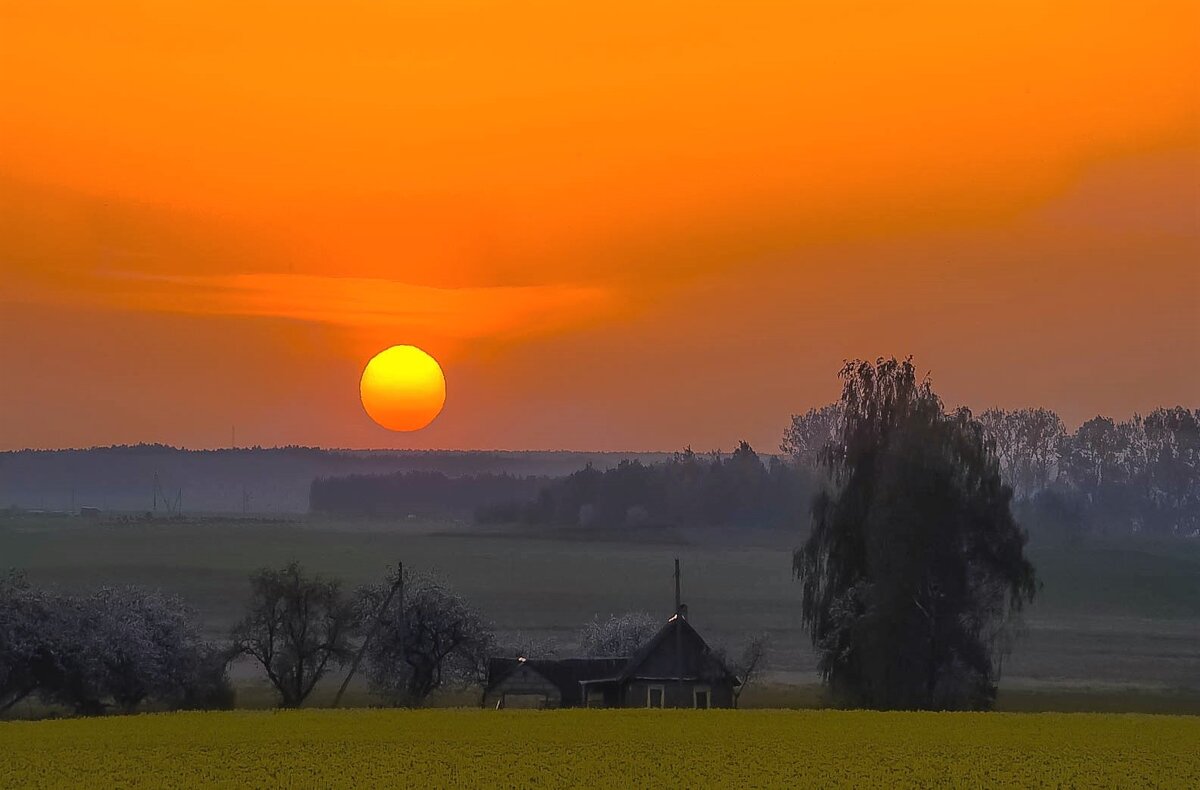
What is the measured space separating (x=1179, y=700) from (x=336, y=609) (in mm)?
38172

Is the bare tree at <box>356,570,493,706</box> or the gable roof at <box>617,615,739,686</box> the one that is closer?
the gable roof at <box>617,615,739,686</box>

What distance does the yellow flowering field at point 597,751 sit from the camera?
36531 mm

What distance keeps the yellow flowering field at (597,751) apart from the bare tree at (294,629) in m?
21.1

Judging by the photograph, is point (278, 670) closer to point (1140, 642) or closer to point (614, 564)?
point (1140, 642)

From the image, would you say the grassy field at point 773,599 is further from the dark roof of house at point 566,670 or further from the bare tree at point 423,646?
the dark roof of house at point 566,670

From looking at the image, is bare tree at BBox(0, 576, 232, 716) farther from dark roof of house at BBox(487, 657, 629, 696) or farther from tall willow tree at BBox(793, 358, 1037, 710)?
tall willow tree at BBox(793, 358, 1037, 710)

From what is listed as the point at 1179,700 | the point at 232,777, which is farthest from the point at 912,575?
the point at 232,777

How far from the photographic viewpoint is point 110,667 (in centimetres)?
6419

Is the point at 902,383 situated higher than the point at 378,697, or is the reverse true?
the point at 902,383

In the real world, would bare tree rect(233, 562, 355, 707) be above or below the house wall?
above

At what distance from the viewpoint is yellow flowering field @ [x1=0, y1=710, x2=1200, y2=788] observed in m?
36.5

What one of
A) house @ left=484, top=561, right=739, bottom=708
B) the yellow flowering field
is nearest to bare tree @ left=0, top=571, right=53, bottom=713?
the yellow flowering field

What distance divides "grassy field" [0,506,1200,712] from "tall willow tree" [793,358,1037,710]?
5.14 meters

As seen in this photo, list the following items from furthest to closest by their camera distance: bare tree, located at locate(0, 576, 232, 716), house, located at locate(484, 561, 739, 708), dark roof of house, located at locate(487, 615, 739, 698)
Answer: bare tree, located at locate(0, 576, 232, 716), dark roof of house, located at locate(487, 615, 739, 698), house, located at locate(484, 561, 739, 708)
